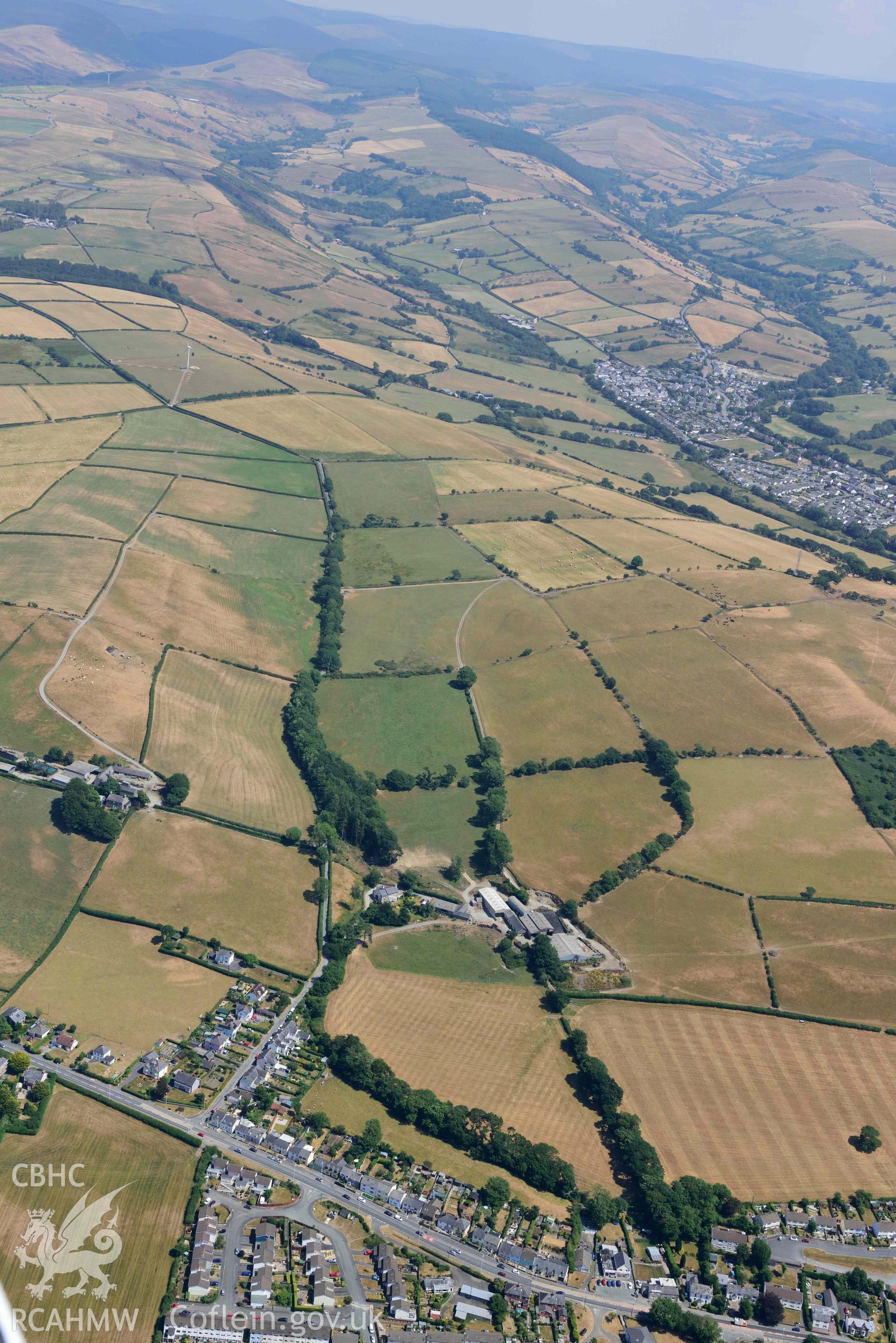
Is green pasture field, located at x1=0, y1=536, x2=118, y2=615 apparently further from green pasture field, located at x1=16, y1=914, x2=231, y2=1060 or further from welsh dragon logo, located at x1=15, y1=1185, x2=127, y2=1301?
welsh dragon logo, located at x1=15, y1=1185, x2=127, y2=1301

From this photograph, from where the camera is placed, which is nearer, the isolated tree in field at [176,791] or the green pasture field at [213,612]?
the isolated tree in field at [176,791]

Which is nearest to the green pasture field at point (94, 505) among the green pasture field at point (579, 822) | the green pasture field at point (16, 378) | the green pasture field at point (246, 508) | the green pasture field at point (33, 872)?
the green pasture field at point (246, 508)

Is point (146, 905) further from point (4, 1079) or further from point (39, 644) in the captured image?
point (39, 644)

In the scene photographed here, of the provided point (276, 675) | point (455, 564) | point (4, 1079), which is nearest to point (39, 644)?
point (276, 675)

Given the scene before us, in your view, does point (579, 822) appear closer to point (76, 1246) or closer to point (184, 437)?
point (76, 1246)

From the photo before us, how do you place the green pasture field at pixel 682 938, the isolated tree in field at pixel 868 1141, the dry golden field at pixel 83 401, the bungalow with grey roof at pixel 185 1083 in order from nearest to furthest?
1. the bungalow with grey roof at pixel 185 1083
2. the isolated tree in field at pixel 868 1141
3. the green pasture field at pixel 682 938
4. the dry golden field at pixel 83 401

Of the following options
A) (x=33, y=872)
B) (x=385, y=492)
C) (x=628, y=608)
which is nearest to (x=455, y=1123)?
(x=33, y=872)

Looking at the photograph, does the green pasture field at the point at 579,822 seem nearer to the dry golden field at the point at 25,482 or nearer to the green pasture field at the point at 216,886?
the green pasture field at the point at 216,886
